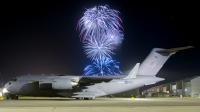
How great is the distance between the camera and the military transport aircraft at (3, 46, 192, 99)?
30703mm

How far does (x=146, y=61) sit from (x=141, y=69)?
1.13 m

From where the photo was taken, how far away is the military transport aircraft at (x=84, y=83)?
3070 centimetres

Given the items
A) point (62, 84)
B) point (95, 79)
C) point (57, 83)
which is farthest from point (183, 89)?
point (57, 83)

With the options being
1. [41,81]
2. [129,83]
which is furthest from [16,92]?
[129,83]

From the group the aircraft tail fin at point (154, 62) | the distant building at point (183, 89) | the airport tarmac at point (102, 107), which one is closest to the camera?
the airport tarmac at point (102, 107)

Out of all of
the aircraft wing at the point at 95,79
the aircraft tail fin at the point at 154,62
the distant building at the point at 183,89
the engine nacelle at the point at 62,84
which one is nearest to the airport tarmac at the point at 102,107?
the engine nacelle at the point at 62,84

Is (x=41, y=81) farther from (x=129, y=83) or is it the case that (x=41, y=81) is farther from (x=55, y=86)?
(x=129, y=83)

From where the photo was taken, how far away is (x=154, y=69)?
107 ft

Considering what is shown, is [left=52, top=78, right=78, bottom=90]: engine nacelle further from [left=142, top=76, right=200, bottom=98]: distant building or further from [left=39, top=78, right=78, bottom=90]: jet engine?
[left=142, top=76, right=200, bottom=98]: distant building

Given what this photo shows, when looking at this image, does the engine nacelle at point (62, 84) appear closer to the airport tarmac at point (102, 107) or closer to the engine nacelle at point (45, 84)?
the engine nacelle at point (45, 84)

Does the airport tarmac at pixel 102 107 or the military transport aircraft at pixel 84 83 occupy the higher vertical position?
the military transport aircraft at pixel 84 83

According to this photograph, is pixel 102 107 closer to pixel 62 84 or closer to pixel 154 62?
pixel 62 84

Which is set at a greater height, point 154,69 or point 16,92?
point 154,69

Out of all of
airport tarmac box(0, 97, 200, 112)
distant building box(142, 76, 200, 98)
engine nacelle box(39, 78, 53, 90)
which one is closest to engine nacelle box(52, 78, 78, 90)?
engine nacelle box(39, 78, 53, 90)
